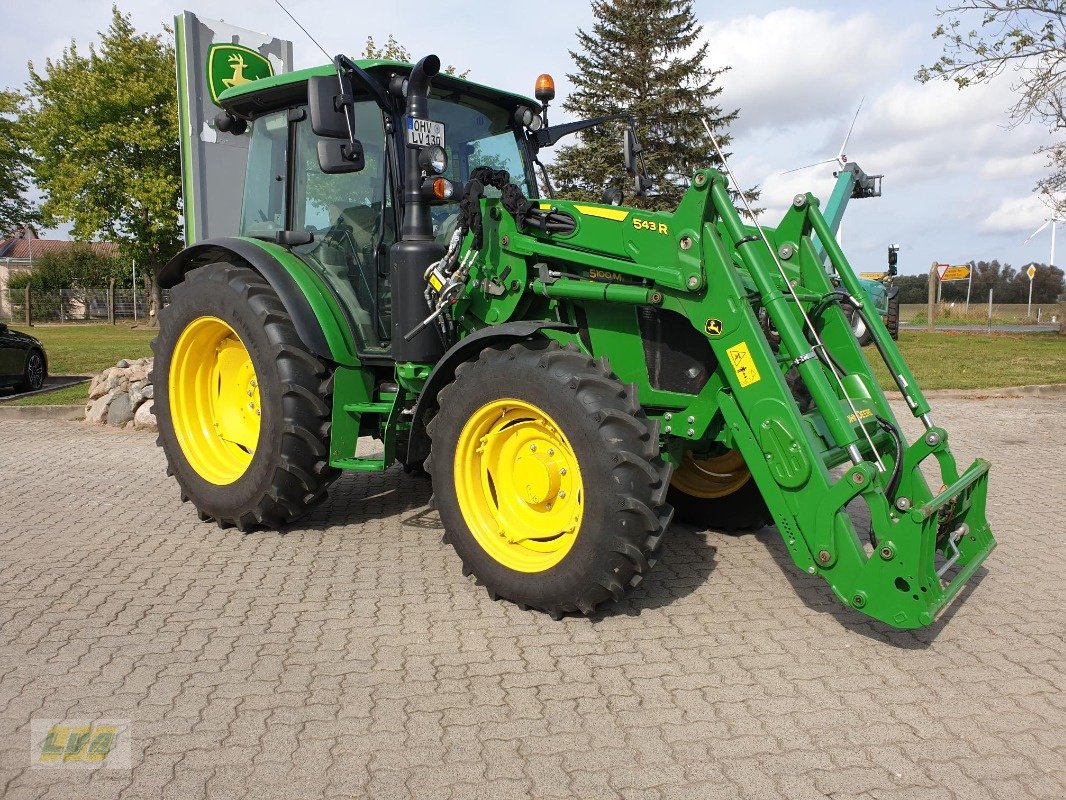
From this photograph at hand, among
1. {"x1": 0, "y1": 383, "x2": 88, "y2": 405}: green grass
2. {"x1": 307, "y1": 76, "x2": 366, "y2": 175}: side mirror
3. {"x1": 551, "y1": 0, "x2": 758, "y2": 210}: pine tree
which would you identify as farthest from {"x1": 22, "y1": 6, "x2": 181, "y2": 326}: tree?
{"x1": 307, "y1": 76, "x2": 366, "y2": 175}: side mirror

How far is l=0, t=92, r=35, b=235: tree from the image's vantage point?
3325 centimetres

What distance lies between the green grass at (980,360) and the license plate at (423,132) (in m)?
7.58

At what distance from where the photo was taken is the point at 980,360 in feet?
55.4

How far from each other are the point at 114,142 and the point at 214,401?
101ft

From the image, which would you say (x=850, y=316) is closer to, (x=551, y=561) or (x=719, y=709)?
(x=551, y=561)

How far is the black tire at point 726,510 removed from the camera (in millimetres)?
5273

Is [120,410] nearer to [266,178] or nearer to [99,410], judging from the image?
[99,410]

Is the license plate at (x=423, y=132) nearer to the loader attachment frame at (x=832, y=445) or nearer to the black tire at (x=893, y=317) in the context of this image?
the loader attachment frame at (x=832, y=445)

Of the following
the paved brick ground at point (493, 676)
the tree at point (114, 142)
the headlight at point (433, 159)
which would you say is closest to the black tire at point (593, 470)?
the paved brick ground at point (493, 676)

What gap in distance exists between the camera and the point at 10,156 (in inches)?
1314

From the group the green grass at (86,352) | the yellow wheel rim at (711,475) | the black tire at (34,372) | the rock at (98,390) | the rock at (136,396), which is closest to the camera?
the yellow wheel rim at (711,475)

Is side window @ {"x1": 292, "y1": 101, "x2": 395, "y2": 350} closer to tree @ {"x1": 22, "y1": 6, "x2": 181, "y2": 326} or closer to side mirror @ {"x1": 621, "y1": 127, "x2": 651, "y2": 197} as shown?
side mirror @ {"x1": 621, "y1": 127, "x2": 651, "y2": 197}

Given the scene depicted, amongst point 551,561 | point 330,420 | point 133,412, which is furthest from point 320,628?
point 133,412

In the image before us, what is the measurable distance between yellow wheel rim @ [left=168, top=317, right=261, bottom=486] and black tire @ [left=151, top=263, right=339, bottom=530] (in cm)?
26
